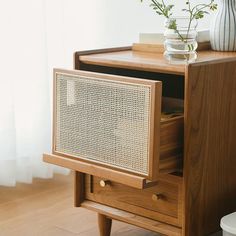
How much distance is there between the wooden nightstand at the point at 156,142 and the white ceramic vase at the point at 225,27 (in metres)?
0.05

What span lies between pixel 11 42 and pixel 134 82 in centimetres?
102

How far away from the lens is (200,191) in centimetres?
159

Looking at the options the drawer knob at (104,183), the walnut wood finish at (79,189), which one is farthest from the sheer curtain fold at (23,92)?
the drawer knob at (104,183)

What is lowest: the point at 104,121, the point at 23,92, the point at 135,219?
the point at 135,219

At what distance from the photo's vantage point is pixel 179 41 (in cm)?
162

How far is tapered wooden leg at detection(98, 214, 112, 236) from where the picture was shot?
1.85 meters

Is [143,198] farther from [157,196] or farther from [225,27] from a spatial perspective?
[225,27]

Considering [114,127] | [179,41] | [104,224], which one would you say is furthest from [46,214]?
[179,41]

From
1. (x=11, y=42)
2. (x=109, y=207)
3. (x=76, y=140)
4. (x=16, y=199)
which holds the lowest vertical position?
(x=16, y=199)

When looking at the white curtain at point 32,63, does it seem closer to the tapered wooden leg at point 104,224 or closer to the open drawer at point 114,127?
the tapered wooden leg at point 104,224

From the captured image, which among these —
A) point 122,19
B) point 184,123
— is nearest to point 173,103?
point 184,123

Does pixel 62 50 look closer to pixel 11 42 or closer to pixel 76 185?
pixel 11 42

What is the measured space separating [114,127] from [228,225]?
1.23 feet

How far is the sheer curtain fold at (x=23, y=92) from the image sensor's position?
2.34m
